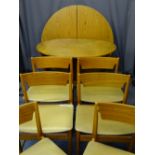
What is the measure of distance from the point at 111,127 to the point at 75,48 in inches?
52.5

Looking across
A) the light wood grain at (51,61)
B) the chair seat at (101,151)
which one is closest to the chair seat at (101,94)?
the light wood grain at (51,61)

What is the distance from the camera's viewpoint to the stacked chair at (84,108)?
1.41 meters

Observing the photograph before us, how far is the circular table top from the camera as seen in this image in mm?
Result: 2543

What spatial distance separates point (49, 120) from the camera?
5.61 feet

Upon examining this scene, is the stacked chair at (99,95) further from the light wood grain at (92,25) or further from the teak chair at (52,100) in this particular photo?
the light wood grain at (92,25)

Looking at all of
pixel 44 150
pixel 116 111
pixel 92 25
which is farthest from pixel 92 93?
pixel 92 25

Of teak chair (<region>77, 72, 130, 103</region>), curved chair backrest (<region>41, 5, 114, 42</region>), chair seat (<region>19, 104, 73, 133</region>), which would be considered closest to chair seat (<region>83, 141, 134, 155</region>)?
chair seat (<region>19, 104, 73, 133</region>)

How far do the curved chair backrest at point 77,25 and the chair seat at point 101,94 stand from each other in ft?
4.47

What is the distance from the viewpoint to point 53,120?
1.71 meters

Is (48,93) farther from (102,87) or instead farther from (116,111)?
(116,111)

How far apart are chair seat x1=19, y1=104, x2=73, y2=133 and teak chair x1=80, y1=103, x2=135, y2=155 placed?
221 millimetres

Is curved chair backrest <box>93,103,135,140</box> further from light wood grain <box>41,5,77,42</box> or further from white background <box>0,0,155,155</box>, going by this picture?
light wood grain <box>41,5,77,42</box>
